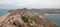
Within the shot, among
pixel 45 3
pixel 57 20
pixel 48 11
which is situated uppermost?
pixel 45 3

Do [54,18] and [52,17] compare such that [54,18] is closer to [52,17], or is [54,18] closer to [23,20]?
[52,17]

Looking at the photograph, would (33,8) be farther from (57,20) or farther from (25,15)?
(57,20)

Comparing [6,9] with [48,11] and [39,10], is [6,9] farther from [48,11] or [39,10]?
[48,11]

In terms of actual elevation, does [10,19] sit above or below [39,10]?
below

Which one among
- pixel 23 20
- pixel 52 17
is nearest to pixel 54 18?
pixel 52 17

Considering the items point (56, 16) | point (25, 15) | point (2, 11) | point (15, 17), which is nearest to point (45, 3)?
point (56, 16)

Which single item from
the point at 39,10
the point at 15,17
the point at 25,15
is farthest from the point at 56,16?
the point at 15,17
